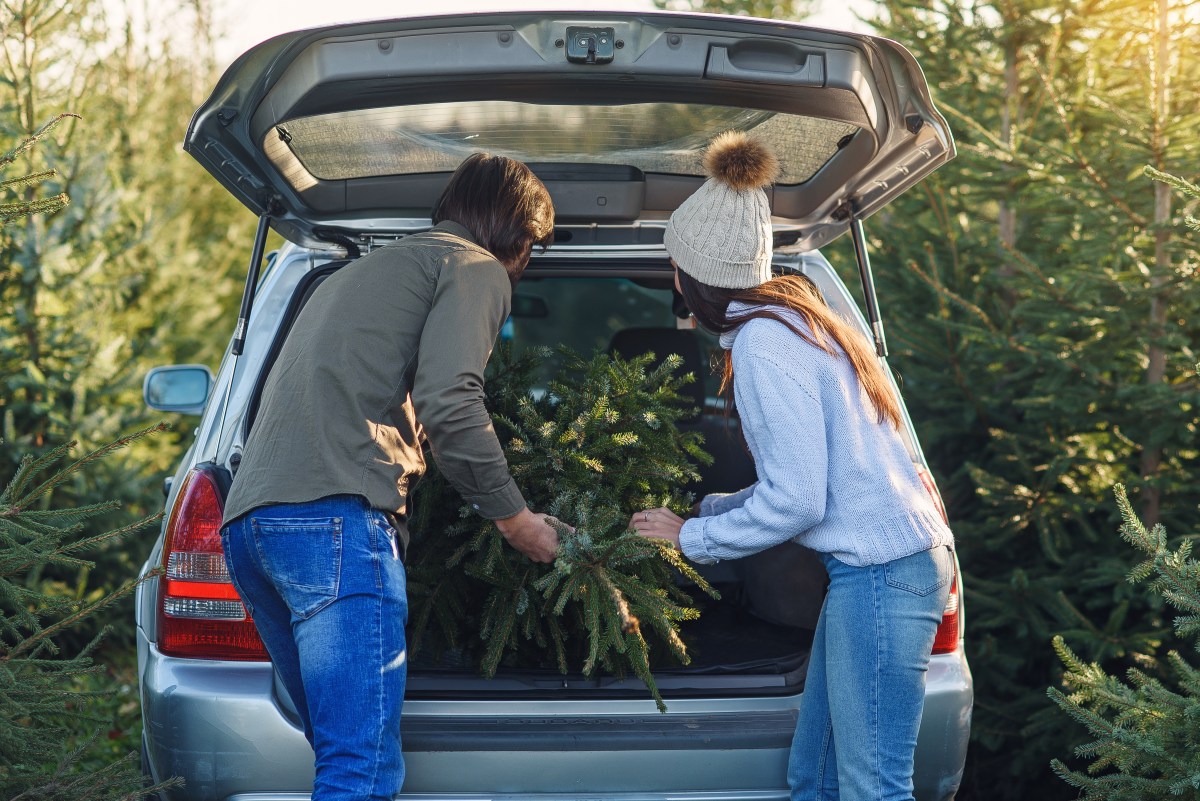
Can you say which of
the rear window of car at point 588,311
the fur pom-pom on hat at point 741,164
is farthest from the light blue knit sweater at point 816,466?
the rear window of car at point 588,311

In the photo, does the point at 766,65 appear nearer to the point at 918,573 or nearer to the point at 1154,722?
the point at 918,573

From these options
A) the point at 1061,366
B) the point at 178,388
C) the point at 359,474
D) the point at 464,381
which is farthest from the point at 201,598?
the point at 1061,366

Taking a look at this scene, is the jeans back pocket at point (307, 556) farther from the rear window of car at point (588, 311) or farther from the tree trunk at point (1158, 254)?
A: the rear window of car at point (588, 311)

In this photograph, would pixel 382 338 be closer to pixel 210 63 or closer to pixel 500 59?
pixel 500 59

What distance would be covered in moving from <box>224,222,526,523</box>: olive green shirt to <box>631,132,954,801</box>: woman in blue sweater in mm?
472

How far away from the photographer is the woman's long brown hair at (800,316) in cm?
227

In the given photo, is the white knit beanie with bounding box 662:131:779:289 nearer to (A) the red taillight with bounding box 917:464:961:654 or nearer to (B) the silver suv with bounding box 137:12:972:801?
(B) the silver suv with bounding box 137:12:972:801

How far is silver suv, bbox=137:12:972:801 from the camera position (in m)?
2.34

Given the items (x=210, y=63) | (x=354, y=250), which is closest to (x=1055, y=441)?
(x=354, y=250)

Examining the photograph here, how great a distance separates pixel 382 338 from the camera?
88.4 inches

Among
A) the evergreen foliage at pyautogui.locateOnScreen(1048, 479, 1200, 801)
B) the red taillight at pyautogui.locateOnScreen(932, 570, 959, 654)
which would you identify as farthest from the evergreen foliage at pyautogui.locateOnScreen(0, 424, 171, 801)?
the evergreen foliage at pyautogui.locateOnScreen(1048, 479, 1200, 801)

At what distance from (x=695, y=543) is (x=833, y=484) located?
1.06 ft

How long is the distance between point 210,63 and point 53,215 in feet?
23.4

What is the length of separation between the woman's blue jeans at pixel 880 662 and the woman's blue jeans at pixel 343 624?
921 millimetres
